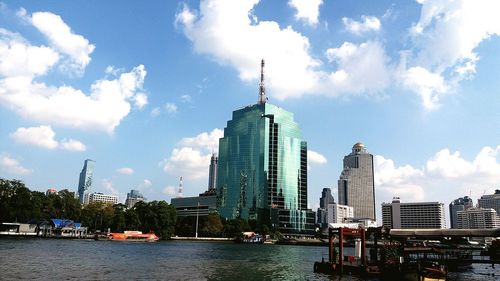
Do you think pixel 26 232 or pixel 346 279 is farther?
pixel 26 232

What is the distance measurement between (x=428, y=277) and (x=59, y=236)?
17068 cm

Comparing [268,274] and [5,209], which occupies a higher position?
[5,209]

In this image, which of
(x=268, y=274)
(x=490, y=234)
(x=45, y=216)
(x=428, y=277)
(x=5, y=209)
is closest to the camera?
(x=428, y=277)

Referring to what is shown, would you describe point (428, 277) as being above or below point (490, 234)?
below

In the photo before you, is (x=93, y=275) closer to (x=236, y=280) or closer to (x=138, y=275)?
(x=138, y=275)

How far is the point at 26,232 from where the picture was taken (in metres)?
185

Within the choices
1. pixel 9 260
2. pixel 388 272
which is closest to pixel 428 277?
pixel 388 272

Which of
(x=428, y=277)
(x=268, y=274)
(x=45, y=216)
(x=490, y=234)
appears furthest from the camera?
(x=45, y=216)

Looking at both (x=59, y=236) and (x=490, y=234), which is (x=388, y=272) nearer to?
(x=490, y=234)

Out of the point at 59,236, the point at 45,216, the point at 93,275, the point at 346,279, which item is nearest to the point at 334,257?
the point at 346,279

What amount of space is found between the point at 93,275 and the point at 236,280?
19837 mm

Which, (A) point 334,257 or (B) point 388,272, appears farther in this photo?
(A) point 334,257

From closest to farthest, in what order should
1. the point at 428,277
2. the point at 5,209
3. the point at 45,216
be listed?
the point at 428,277 → the point at 5,209 → the point at 45,216

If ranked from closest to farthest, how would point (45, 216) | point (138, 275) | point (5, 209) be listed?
point (138, 275) < point (5, 209) < point (45, 216)
